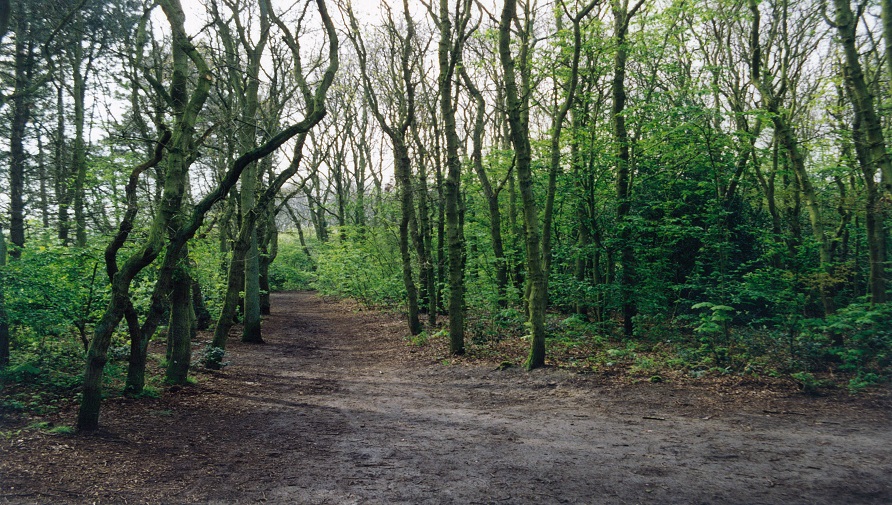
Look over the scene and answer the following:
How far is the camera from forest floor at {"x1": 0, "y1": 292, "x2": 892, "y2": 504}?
4.47 metres

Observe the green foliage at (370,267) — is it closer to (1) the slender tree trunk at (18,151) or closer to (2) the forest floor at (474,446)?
(1) the slender tree trunk at (18,151)

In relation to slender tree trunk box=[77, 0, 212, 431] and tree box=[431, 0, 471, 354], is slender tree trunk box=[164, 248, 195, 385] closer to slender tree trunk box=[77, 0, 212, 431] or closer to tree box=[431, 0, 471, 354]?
slender tree trunk box=[77, 0, 212, 431]

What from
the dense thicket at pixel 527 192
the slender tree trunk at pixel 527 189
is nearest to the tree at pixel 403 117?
the dense thicket at pixel 527 192

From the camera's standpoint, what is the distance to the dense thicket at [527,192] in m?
7.54

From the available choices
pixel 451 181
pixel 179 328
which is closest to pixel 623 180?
pixel 451 181

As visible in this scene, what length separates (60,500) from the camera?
13.8 feet

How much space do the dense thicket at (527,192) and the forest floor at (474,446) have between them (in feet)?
2.94

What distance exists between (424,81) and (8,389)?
14687mm

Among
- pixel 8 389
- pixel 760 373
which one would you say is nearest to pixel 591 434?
pixel 760 373

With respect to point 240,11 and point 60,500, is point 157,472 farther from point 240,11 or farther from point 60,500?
point 240,11

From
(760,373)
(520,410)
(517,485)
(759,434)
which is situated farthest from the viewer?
(760,373)

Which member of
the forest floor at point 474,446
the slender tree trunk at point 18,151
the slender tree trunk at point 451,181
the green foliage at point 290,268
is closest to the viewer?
the forest floor at point 474,446

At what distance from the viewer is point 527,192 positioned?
9898 millimetres

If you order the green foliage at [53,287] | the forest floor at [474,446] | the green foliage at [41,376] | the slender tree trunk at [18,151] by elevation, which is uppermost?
the slender tree trunk at [18,151]
